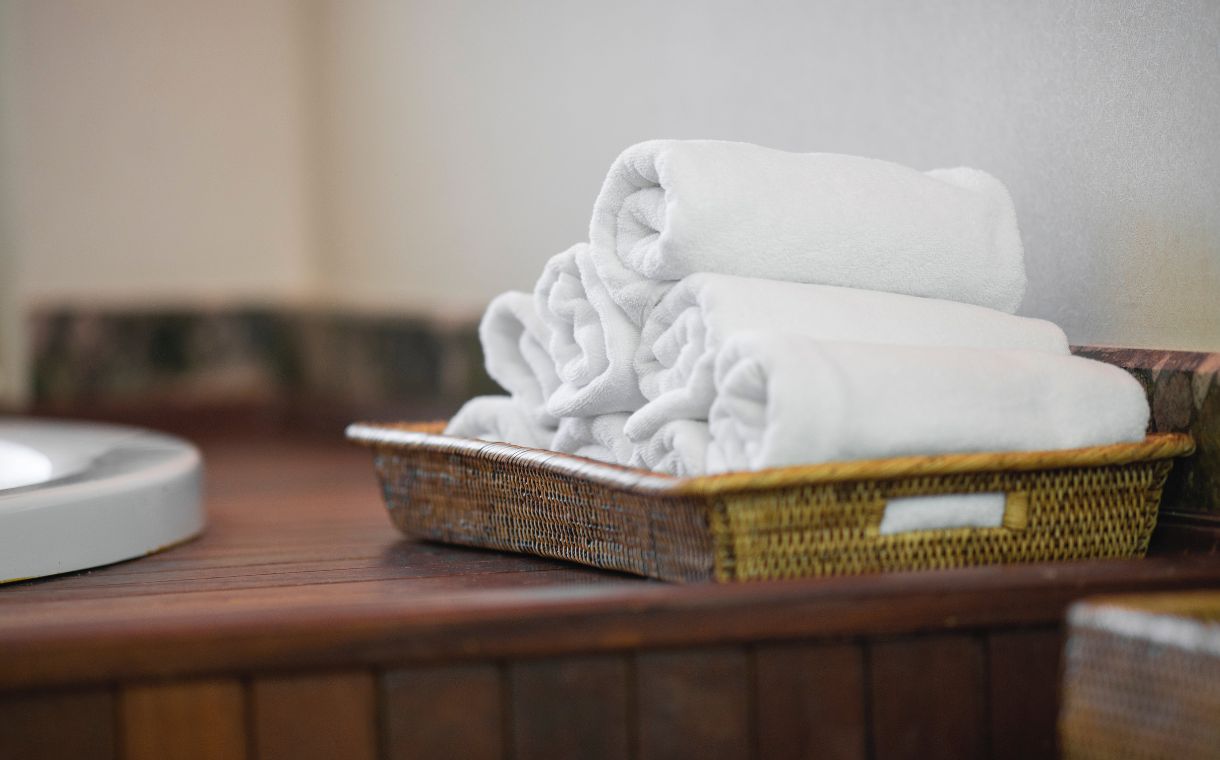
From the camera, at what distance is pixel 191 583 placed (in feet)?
3.52

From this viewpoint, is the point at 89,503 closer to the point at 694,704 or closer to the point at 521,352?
the point at 521,352

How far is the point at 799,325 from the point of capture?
0.91 meters

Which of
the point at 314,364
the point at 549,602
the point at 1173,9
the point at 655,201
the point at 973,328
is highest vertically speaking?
the point at 1173,9

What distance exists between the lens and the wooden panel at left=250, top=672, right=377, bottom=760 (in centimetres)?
79

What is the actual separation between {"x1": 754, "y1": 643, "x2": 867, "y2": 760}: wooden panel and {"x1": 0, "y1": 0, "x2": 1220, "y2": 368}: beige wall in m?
0.43

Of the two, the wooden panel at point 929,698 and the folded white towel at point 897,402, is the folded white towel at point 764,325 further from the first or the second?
the wooden panel at point 929,698

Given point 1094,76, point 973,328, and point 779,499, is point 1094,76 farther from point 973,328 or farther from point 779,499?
point 779,499

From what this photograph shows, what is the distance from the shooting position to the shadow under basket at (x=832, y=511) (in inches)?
32.4

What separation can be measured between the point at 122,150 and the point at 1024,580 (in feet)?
9.43

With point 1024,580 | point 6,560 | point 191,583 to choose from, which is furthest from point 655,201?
point 6,560

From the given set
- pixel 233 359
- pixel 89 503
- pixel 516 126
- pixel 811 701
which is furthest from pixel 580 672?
pixel 233 359

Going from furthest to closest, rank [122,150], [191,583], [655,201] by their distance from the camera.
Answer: [122,150]
[191,583]
[655,201]

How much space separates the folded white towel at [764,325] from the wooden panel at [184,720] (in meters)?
0.34

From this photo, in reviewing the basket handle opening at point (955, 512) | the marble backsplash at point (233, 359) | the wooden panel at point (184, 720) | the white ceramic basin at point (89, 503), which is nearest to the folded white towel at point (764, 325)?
the basket handle opening at point (955, 512)
